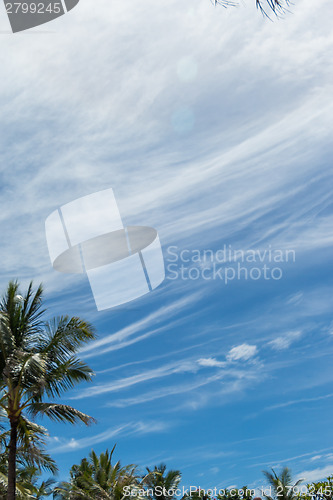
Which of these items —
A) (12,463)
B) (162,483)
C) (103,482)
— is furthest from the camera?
Answer: (162,483)

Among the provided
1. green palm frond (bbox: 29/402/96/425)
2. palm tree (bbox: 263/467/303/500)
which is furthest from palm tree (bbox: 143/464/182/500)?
green palm frond (bbox: 29/402/96/425)

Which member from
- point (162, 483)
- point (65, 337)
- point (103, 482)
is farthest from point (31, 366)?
point (162, 483)

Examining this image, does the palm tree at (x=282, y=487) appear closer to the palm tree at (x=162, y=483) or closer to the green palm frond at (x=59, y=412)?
the palm tree at (x=162, y=483)

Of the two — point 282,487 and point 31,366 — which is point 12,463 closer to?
point 31,366

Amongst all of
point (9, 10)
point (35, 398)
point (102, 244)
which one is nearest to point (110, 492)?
point (35, 398)

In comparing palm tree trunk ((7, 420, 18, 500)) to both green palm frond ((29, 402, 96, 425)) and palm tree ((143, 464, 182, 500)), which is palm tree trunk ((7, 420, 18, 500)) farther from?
palm tree ((143, 464, 182, 500))

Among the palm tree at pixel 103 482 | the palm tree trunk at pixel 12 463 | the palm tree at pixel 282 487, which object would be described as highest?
the palm tree trunk at pixel 12 463

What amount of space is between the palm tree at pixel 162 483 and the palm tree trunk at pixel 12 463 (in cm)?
2175

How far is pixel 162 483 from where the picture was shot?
34.4 m

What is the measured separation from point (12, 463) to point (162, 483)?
76.0 feet

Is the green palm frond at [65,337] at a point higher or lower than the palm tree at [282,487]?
higher

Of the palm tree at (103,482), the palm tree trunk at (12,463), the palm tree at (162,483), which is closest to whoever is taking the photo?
the palm tree trunk at (12,463)

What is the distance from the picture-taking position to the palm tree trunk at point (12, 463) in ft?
44.8

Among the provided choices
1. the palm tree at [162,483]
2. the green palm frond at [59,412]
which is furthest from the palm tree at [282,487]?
the green palm frond at [59,412]
